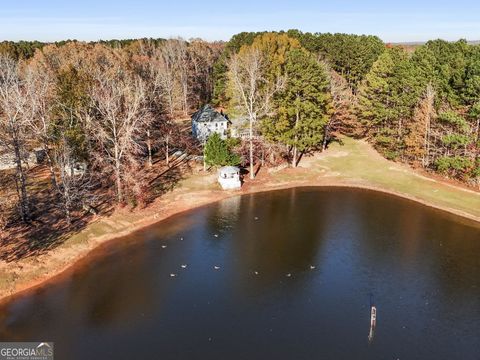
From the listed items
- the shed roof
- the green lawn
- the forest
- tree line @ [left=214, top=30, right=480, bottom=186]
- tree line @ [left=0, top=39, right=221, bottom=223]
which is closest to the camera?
tree line @ [left=0, top=39, right=221, bottom=223]

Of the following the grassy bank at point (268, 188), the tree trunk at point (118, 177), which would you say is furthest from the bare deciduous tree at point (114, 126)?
the grassy bank at point (268, 188)

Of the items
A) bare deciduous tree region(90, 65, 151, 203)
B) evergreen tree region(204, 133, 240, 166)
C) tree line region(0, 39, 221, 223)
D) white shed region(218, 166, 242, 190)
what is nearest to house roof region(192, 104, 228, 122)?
tree line region(0, 39, 221, 223)

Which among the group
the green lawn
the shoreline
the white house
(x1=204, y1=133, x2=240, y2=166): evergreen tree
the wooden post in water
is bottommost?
the wooden post in water

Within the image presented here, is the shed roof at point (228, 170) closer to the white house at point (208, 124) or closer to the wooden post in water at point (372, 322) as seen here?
the white house at point (208, 124)

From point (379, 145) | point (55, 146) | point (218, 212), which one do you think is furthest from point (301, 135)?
point (55, 146)

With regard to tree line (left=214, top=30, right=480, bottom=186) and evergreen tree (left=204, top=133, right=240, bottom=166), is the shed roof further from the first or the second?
tree line (left=214, top=30, right=480, bottom=186)

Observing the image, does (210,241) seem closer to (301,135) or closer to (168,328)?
(168,328)

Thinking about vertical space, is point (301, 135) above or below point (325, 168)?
above
